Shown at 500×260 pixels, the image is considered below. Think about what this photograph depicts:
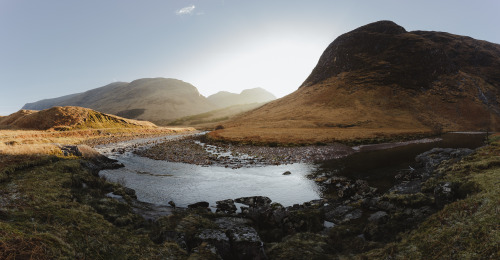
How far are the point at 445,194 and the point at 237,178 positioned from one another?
60.7ft

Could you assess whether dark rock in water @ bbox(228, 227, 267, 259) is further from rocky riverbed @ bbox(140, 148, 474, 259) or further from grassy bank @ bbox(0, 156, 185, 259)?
grassy bank @ bbox(0, 156, 185, 259)

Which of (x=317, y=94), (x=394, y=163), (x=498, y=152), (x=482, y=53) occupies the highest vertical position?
(x=482, y=53)

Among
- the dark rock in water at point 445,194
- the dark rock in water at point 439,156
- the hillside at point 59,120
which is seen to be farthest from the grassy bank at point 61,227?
the hillside at point 59,120

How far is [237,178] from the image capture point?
24.8 m

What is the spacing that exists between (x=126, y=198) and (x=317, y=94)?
421ft

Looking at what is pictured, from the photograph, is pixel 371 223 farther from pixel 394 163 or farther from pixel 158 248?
pixel 394 163

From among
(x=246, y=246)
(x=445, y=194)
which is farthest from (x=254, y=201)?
(x=445, y=194)

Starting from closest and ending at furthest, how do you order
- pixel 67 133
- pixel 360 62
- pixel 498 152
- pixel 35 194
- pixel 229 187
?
pixel 35 194 → pixel 498 152 → pixel 229 187 → pixel 67 133 → pixel 360 62

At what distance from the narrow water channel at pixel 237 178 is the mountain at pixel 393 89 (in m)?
35.1

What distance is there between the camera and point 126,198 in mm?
15109

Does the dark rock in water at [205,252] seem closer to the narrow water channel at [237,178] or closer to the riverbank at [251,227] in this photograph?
the riverbank at [251,227]

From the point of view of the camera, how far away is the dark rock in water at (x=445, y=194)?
32.3ft

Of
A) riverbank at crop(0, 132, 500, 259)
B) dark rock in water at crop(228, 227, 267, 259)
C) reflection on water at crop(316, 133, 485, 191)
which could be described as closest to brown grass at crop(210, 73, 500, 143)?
reflection on water at crop(316, 133, 485, 191)

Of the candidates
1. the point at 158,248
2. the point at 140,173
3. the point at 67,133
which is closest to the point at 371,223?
the point at 158,248
